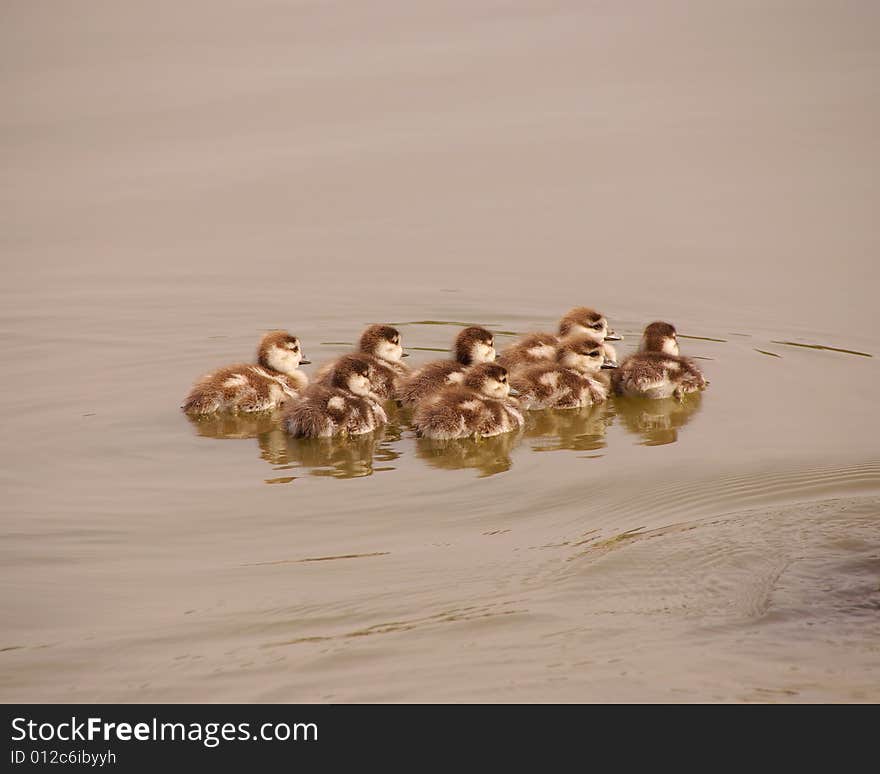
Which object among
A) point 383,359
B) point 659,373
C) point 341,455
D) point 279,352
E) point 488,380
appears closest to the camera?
point 341,455

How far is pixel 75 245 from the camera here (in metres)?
9.05

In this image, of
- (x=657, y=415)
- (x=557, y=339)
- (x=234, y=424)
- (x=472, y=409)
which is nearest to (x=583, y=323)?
(x=557, y=339)

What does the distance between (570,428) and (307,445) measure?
3.93ft

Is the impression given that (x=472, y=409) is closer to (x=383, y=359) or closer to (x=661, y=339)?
(x=383, y=359)

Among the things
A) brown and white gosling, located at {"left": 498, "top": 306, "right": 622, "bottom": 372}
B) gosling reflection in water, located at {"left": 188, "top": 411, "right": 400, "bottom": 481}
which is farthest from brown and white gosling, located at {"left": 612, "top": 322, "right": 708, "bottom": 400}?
gosling reflection in water, located at {"left": 188, "top": 411, "right": 400, "bottom": 481}

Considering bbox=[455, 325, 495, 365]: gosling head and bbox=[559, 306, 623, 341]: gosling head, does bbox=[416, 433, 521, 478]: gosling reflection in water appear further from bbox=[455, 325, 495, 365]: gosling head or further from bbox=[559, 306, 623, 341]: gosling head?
bbox=[559, 306, 623, 341]: gosling head

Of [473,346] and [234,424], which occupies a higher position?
[473,346]

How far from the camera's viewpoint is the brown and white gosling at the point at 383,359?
21.7 ft

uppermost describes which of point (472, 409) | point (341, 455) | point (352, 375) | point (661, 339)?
point (661, 339)

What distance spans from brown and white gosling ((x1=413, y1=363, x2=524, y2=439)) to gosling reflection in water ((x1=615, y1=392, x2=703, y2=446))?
539 mm

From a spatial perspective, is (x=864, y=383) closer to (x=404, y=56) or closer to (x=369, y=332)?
(x=369, y=332)

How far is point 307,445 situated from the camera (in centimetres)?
609

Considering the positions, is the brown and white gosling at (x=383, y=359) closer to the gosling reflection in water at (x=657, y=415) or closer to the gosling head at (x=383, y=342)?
the gosling head at (x=383, y=342)

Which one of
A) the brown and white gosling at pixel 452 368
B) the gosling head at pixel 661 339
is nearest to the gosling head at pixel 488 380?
the brown and white gosling at pixel 452 368
